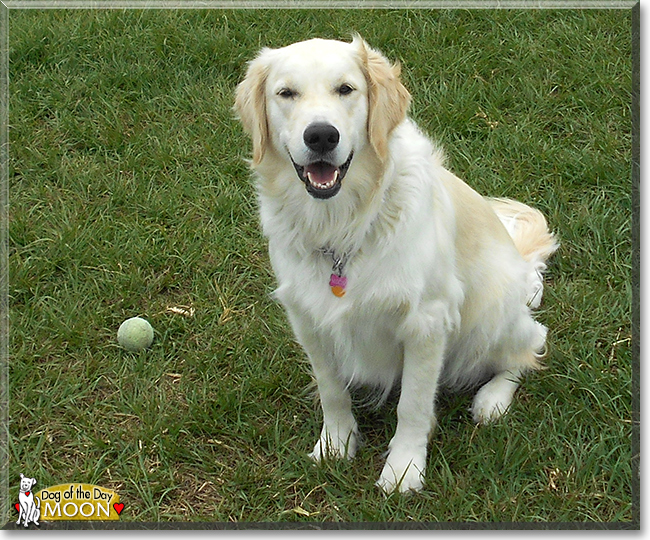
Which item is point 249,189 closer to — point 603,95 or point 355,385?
point 355,385

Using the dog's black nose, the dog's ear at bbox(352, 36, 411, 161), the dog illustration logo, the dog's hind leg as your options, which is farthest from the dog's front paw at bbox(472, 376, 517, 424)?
the dog illustration logo

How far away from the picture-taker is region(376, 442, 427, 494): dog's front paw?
286cm

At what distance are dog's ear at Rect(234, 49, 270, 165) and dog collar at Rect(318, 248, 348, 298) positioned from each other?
1.39 ft

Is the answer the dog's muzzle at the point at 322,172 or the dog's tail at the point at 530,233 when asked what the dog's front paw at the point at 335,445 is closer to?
the dog's muzzle at the point at 322,172

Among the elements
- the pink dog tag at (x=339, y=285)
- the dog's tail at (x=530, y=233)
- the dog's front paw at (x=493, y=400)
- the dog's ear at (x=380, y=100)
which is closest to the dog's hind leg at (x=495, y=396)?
the dog's front paw at (x=493, y=400)

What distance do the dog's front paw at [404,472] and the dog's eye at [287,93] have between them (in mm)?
1324

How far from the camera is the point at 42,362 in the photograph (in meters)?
3.53

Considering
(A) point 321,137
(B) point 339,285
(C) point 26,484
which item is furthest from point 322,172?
(C) point 26,484

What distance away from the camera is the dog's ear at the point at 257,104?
2723 mm

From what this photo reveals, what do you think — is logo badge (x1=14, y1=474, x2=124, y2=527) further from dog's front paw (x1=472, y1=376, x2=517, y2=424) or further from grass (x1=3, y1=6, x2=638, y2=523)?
dog's front paw (x1=472, y1=376, x2=517, y2=424)

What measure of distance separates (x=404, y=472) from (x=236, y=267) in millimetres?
1544

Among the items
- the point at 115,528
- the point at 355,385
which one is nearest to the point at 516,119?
the point at 355,385

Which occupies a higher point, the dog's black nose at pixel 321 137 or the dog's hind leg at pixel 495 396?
the dog's black nose at pixel 321 137

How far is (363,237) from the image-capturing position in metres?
2.71
